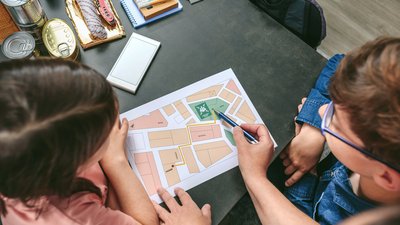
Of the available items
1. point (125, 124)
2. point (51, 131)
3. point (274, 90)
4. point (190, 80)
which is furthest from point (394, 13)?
point (51, 131)

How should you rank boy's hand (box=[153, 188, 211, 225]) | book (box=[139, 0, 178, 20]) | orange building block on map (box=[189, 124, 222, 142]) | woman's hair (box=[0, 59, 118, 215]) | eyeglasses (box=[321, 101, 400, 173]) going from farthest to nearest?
book (box=[139, 0, 178, 20]) < orange building block on map (box=[189, 124, 222, 142]) < boy's hand (box=[153, 188, 211, 225]) < eyeglasses (box=[321, 101, 400, 173]) < woman's hair (box=[0, 59, 118, 215])

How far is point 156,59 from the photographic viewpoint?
1.03 m

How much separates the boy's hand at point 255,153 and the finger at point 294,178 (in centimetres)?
15

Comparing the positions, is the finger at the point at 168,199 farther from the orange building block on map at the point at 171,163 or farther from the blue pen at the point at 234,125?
the blue pen at the point at 234,125

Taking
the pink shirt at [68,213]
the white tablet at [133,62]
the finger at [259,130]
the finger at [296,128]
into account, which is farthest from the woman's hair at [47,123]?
the finger at [296,128]

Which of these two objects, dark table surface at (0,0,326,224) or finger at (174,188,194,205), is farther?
dark table surface at (0,0,326,224)

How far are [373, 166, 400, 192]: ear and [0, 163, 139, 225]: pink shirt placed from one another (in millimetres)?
533

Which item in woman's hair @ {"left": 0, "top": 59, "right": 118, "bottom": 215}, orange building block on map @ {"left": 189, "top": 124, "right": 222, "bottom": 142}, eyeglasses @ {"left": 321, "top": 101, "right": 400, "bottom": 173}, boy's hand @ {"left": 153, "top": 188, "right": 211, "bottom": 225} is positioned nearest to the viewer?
woman's hair @ {"left": 0, "top": 59, "right": 118, "bottom": 215}

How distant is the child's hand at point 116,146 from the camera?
2.86 feet

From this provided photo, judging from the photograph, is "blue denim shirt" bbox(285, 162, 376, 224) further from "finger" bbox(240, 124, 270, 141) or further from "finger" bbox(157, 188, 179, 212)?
"finger" bbox(157, 188, 179, 212)

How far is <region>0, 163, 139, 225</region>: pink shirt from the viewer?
0.71m

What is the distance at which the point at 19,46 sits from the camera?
0.89m

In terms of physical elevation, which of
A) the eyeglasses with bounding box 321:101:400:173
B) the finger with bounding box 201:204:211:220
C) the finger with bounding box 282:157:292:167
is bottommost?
the finger with bounding box 282:157:292:167

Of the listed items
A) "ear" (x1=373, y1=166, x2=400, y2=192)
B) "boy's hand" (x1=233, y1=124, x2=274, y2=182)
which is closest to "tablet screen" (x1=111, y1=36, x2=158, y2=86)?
"boy's hand" (x1=233, y1=124, x2=274, y2=182)
